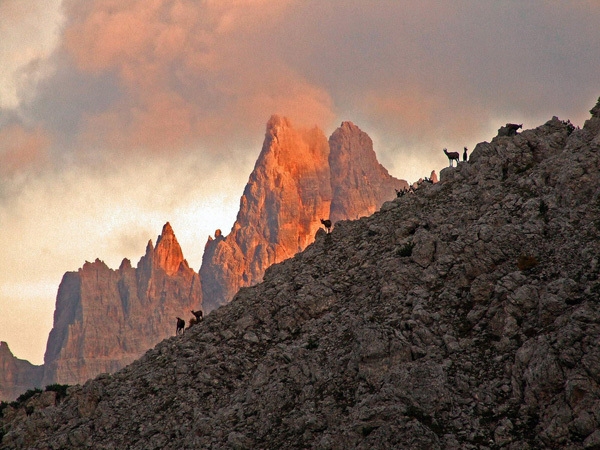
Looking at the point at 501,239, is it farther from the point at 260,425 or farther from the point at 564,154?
the point at 260,425

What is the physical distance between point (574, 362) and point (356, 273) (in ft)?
62.5

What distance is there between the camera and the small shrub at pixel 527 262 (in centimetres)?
4019

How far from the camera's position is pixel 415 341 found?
1526 inches

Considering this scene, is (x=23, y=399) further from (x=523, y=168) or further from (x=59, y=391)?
(x=523, y=168)

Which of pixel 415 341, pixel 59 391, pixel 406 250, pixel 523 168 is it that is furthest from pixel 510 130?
pixel 59 391

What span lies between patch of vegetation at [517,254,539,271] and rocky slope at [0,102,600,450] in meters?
0.07

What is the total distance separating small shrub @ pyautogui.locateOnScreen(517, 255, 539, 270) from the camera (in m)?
40.2

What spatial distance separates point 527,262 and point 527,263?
0.20ft

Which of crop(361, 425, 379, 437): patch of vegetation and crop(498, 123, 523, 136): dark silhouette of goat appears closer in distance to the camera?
crop(361, 425, 379, 437): patch of vegetation

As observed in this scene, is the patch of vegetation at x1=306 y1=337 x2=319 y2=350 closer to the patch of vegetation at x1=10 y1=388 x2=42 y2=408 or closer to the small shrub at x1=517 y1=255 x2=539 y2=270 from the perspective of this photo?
the small shrub at x1=517 y1=255 x2=539 y2=270

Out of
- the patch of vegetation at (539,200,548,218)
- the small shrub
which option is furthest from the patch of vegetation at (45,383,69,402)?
the patch of vegetation at (539,200,548,218)

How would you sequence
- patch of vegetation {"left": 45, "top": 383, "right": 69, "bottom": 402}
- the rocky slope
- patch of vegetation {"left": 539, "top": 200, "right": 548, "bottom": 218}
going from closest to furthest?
the rocky slope
patch of vegetation {"left": 539, "top": 200, "right": 548, "bottom": 218}
patch of vegetation {"left": 45, "top": 383, "right": 69, "bottom": 402}

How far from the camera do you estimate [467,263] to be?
141ft

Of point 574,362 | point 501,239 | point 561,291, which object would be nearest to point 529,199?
point 501,239
